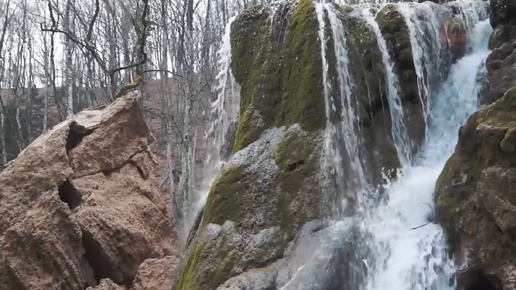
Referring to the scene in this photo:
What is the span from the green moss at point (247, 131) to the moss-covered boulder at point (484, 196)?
2.45 meters

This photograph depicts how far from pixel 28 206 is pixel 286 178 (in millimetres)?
4729

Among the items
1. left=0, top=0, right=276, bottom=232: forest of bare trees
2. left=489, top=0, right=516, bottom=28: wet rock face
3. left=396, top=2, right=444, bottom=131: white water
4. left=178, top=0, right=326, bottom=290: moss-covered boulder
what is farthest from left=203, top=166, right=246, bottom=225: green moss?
left=0, top=0, right=276, bottom=232: forest of bare trees

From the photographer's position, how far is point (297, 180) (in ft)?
23.3

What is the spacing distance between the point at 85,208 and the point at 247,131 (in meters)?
3.52

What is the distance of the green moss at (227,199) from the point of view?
7.11 metres

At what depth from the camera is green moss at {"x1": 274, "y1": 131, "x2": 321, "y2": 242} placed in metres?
6.84

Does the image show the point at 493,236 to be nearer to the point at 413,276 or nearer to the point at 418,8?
the point at 413,276

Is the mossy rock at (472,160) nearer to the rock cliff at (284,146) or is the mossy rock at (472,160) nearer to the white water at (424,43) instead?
the rock cliff at (284,146)

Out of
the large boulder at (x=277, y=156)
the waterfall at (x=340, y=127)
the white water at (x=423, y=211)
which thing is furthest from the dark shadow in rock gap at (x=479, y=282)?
the waterfall at (x=340, y=127)

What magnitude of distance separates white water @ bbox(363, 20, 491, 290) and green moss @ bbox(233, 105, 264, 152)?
74.0 inches

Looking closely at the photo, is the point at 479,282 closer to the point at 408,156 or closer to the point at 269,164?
the point at 408,156

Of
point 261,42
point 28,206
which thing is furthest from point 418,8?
point 28,206

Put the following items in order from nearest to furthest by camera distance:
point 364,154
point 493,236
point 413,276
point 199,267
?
point 493,236
point 413,276
point 199,267
point 364,154

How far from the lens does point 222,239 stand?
22.6 ft
